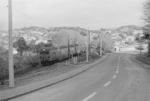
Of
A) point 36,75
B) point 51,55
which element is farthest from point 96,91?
point 51,55

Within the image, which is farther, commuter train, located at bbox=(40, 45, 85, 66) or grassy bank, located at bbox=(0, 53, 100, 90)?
commuter train, located at bbox=(40, 45, 85, 66)

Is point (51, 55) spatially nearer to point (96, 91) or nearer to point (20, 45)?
point (96, 91)

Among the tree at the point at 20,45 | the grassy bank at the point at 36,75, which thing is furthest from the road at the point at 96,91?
the tree at the point at 20,45

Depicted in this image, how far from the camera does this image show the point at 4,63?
29.0 m

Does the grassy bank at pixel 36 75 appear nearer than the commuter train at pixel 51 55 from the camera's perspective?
Yes

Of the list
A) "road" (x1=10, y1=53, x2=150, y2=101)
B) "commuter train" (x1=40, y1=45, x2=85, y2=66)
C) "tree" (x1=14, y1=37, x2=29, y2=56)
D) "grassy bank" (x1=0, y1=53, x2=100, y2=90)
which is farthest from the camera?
"tree" (x1=14, y1=37, x2=29, y2=56)

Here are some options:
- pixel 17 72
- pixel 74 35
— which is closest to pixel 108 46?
pixel 74 35

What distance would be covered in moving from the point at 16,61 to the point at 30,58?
6.72 meters

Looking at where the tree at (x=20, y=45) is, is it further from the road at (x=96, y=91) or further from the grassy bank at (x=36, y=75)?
the road at (x=96, y=91)

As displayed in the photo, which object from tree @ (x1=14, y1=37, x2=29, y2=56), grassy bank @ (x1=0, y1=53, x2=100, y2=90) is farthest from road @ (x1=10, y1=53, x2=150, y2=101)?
tree @ (x1=14, y1=37, x2=29, y2=56)

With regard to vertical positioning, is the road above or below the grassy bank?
above

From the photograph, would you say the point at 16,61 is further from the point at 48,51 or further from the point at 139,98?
the point at 139,98

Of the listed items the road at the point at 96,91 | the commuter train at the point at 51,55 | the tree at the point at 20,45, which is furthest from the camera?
the tree at the point at 20,45

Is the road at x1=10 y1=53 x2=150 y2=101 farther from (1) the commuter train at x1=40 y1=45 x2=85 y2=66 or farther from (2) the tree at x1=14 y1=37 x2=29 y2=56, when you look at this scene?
(2) the tree at x1=14 y1=37 x2=29 y2=56
